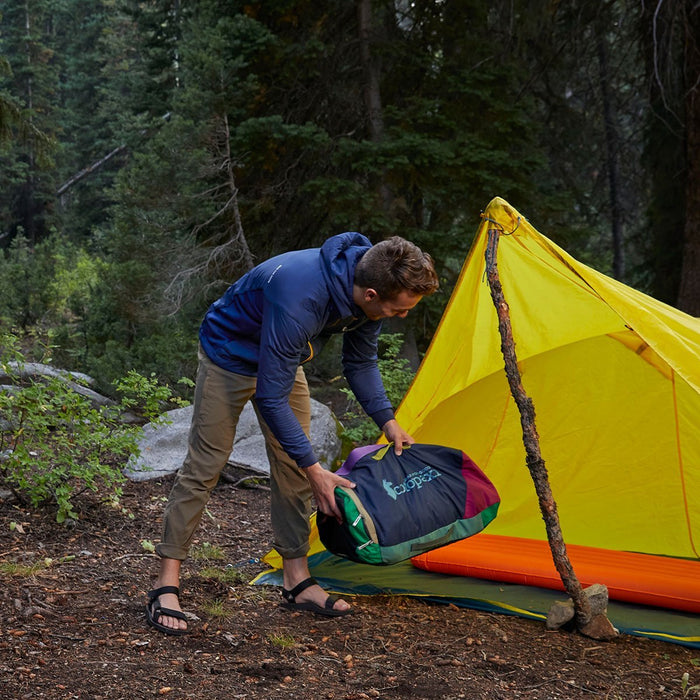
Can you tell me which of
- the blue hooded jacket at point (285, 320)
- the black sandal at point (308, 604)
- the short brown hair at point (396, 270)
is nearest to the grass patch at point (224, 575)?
the black sandal at point (308, 604)

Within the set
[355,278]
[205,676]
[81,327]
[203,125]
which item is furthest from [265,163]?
[205,676]

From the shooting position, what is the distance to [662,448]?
4.36 meters

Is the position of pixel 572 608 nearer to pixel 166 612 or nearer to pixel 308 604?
pixel 308 604

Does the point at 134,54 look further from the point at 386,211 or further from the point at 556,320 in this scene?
the point at 556,320

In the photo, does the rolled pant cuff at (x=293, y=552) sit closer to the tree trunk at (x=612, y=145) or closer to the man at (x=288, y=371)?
the man at (x=288, y=371)

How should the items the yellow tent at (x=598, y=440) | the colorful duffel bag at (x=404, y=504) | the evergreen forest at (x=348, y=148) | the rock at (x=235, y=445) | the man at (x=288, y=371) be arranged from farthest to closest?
the evergreen forest at (x=348, y=148) → the rock at (x=235, y=445) → the yellow tent at (x=598, y=440) → the colorful duffel bag at (x=404, y=504) → the man at (x=288, y=371)

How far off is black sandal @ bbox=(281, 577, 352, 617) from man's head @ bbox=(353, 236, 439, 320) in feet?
4.21

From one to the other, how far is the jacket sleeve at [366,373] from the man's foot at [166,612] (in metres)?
1.04

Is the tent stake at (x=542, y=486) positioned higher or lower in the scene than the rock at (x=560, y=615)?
higher

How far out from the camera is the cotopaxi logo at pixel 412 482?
3.10 m

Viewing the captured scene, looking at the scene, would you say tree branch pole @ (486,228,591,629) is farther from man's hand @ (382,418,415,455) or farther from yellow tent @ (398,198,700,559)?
yellow tent @ (398,198,700,559)

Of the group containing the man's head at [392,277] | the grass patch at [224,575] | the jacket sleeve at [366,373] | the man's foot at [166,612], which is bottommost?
the grass patch at [224,575]

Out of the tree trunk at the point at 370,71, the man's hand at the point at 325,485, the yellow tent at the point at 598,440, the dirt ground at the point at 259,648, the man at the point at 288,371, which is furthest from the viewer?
the tree trunk at the point at 370,71

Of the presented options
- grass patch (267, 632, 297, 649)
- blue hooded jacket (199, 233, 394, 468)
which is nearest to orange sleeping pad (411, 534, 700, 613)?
grass patch (267, 632, 297, 649)
